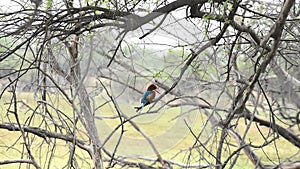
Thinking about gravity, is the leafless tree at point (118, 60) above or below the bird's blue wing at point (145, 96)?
above

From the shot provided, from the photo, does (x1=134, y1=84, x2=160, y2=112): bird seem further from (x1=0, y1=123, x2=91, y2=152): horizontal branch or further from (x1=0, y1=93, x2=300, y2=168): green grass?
(x1=0, y1=123, x2=91, y2=152): horizontal branch

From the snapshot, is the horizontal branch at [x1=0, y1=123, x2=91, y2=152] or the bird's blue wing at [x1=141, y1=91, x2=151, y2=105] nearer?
the bird's blue wing at [x1=141, y1=91, x2=151, y2=105]

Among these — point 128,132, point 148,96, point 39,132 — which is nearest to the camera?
point 148,96

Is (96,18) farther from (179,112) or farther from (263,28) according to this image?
(263,28)

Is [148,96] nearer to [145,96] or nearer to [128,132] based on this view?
[145,96]

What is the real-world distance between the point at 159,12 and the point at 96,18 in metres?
0.10

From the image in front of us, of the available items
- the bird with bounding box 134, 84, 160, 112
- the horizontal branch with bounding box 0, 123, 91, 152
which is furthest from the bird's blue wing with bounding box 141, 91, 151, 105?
the horizontal branch with bounding box 0, 123, 91, 152

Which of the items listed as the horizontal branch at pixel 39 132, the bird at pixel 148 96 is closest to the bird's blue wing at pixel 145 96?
the bird at pixel 148 96

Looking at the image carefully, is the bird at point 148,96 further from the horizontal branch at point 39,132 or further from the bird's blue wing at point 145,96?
the horizontal branch at point 39,132

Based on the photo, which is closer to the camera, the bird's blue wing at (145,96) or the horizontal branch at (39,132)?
the bird's blue wing at (145,96)

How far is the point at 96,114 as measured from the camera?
0.71 m

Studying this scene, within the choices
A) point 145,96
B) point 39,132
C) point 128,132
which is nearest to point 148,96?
point 145,96

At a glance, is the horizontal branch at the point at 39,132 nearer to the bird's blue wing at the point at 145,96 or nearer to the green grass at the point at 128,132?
the green grass at the point at 128,132

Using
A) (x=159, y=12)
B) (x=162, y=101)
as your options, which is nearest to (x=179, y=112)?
(x=162, y=101)
